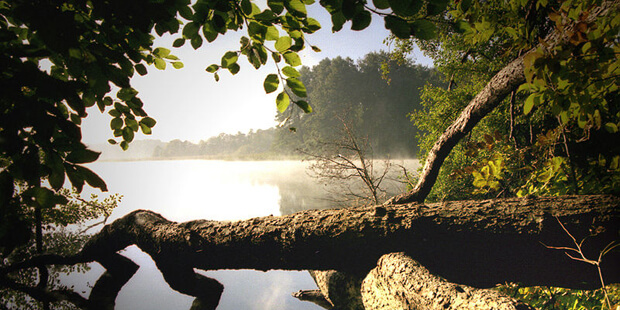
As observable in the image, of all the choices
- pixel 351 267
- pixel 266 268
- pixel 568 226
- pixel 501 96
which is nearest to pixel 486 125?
pixel 501 96

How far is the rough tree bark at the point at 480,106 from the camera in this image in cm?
160

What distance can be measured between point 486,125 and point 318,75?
19238 millimetres

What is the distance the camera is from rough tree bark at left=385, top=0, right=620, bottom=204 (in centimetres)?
160

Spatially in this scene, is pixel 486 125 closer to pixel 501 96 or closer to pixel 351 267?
pixel 501 96

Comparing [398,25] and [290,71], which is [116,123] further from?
[398,25]

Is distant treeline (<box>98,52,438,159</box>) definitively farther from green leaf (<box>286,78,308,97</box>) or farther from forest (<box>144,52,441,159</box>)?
green leaf (<box>286,78,308,97</box>)

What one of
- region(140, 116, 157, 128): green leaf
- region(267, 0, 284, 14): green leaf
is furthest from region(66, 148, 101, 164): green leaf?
region(140, 116, 157, 128): green leaf

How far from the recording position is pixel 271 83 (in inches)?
41.1

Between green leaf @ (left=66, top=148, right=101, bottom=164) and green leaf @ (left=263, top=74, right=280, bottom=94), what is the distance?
722 millimetres

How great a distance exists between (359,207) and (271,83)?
1627 millimetres

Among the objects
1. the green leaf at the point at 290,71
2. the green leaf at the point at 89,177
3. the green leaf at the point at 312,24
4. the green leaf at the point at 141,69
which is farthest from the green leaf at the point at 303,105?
the green leaf at the point at 141,69

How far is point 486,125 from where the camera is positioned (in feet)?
15.6

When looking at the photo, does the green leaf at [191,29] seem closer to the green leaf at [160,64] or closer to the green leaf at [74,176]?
the green leaf at [74,176]

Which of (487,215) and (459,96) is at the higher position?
(459,96)
